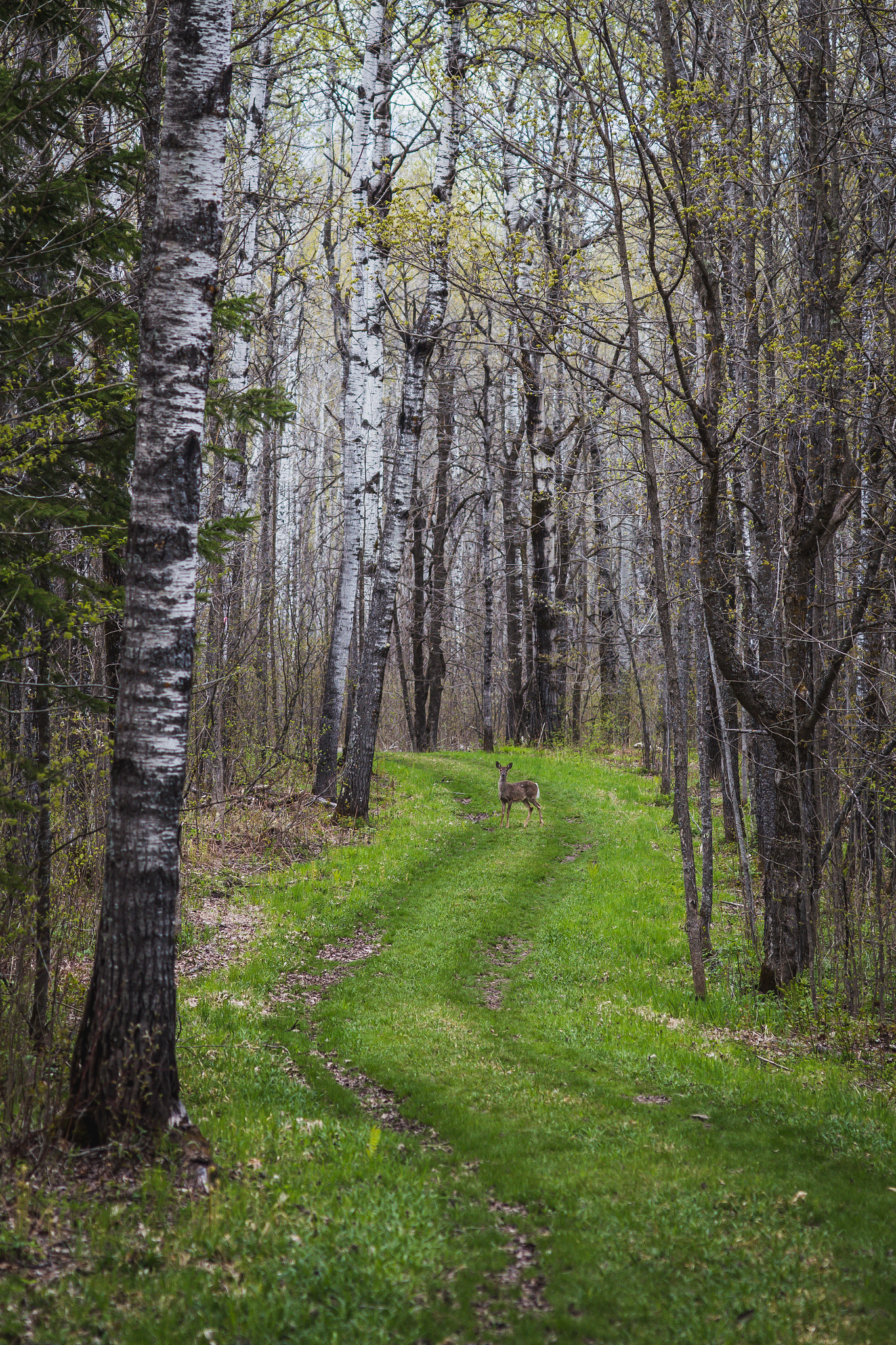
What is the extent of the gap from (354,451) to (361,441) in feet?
0.82

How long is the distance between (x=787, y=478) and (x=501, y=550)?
2218cm

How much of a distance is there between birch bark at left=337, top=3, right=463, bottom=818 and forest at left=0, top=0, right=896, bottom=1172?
80 millimetres

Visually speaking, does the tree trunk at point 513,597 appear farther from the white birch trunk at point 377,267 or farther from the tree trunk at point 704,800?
the tree trunk at point 704,800

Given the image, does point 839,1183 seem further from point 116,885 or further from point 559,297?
point 559,297

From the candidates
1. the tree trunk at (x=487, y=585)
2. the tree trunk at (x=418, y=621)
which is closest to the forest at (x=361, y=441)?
the tree trunk at (x=487, y=585)

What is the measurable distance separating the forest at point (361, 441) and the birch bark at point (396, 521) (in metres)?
0.08

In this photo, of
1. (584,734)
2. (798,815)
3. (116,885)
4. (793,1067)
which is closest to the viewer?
(116,885)

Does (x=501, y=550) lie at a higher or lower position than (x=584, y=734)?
higher

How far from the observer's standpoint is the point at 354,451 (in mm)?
15508

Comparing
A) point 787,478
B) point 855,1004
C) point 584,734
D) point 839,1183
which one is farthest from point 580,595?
point 839,1183

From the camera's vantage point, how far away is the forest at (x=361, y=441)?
516 cm

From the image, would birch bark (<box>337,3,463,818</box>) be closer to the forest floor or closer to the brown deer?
the brown deer

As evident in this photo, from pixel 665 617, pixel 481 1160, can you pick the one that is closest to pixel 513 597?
pixel 665 617

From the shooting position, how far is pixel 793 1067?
7.33m
